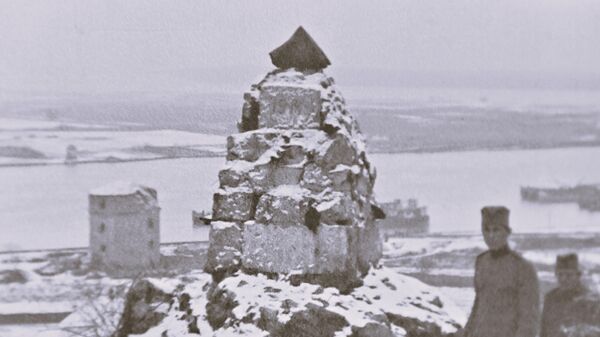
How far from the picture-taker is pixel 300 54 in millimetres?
6840

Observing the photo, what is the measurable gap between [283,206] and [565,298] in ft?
7.77

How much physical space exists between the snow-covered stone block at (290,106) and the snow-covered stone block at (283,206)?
427mm

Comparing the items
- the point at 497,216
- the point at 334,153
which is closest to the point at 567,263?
the point at 497,216

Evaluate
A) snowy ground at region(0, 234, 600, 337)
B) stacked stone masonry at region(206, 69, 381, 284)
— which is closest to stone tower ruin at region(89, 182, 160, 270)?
snowy ground at region(0, 234, 600, 337)

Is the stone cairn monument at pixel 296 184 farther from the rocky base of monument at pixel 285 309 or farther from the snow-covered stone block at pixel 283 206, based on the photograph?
the rocky base of monument at pixel 285 309

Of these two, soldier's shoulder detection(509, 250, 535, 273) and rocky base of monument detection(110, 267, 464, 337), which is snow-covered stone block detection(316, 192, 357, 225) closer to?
rocky base of monument detection(110, 267, 464, 337)

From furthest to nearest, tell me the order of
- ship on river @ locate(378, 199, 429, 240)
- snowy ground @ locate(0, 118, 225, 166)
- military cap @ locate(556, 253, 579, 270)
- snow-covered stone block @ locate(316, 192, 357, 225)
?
ship on river @ locate(378, 199, 429, 240), snowy ground @ locate(0, 118, 225, 166), snow-covered stone block @ locate(316, 192, 357, 225), military cap @ locate(556, 253, 579, 270)

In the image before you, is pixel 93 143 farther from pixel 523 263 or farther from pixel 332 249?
pixel 523 263

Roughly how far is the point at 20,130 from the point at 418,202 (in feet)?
20.0

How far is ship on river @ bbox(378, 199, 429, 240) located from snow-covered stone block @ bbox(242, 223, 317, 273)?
8.18 meters

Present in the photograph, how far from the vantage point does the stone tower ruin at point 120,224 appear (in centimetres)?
1464

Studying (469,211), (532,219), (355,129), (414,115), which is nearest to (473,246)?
(469,211)

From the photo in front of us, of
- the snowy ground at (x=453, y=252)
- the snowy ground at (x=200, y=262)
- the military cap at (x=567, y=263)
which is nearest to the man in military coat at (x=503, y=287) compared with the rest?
the military cap at (x=567, y=263)

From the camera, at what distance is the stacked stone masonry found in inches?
258
